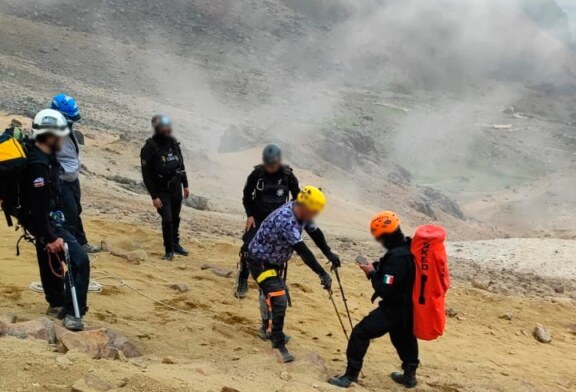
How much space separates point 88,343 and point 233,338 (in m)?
1.41

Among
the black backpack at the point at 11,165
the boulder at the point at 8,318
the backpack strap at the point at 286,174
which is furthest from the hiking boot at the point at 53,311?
the backpack strap at the point at 286,174

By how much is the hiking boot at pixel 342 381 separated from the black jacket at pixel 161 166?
2.91 m

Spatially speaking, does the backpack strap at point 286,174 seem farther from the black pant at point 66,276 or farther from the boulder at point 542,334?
the boulder at point 542,334

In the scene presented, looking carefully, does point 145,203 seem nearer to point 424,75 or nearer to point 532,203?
point 532,203

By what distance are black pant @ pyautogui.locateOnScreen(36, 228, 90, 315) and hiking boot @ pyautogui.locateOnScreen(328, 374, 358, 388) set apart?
1.70m

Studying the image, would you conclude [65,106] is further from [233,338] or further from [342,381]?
[342,381]

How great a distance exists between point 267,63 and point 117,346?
1570 inches

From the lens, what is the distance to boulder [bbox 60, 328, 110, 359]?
3.76m

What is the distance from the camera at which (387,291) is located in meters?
4.31

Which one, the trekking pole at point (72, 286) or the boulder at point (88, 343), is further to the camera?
the trekking pole at point (72, 286)

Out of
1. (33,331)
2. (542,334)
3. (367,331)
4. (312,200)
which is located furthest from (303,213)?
(542,334)

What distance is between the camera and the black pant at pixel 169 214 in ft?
21.6

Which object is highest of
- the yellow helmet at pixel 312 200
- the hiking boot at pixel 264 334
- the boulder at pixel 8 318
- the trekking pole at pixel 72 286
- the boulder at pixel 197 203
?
the yellow helmet at pixel 312 200

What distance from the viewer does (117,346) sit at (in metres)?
4.07
